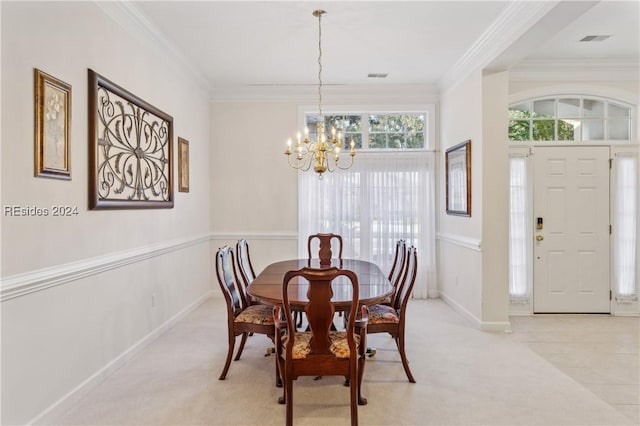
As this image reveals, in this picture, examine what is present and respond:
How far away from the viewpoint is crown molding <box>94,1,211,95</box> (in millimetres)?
2877

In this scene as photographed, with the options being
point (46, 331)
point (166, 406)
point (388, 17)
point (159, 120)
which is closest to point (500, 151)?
point (388, 17)

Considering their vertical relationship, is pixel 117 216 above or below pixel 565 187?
below

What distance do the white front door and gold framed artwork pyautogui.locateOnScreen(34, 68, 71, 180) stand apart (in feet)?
14.8

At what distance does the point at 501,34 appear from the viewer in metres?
3.36

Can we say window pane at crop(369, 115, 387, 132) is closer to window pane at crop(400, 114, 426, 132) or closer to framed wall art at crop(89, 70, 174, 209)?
window pane at crop(400, 114, 426, 132)

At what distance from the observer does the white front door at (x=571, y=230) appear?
435 cm

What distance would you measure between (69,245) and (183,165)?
2.02 meters

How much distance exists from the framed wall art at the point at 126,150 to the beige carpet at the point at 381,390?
129 centimetres

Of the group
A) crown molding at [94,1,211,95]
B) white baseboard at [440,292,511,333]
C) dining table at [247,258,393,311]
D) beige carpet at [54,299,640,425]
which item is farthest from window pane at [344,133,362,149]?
beige carpet at [54,299,640,425]

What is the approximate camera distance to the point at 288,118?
17.2 ft

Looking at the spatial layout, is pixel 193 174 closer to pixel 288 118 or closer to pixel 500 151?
pixel 288 118

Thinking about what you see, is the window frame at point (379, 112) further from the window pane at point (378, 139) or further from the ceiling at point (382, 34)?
the ceiling at point (382, 34)

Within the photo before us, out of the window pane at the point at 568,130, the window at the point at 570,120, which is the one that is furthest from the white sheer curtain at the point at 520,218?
the window pane at the point at 568,130

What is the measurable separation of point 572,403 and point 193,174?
4.20m
